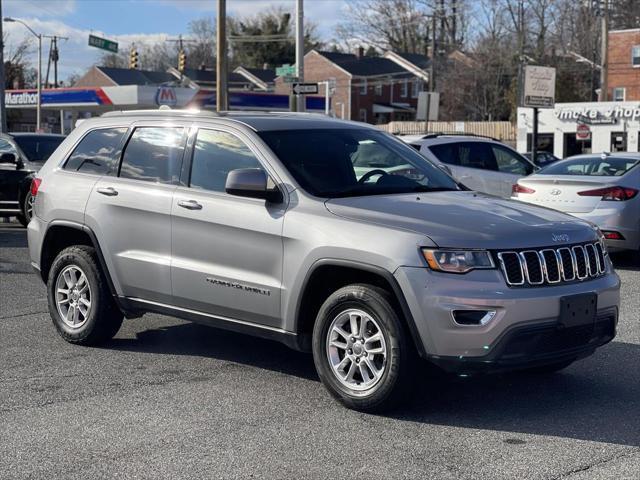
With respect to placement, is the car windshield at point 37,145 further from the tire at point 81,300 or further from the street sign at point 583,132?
the street sign at point 583,132

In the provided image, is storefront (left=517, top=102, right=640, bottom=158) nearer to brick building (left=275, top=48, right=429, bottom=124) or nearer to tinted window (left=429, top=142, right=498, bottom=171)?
brick building (left=275, top=48, right=429, bottom=124)

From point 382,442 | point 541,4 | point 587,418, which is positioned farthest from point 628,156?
point 541,4

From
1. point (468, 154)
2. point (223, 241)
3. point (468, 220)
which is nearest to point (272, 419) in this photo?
point (223, 241)

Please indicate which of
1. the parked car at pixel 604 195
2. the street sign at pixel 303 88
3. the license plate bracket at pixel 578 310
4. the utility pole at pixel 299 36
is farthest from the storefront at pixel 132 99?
the license plate bracket at pixel 578 310

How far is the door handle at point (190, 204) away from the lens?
648 cm

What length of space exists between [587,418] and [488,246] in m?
1.26

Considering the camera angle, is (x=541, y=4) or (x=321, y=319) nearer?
(x=321, y=319)

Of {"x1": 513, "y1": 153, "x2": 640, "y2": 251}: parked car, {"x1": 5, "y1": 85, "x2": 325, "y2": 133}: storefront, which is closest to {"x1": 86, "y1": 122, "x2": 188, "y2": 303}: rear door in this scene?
{"x1": 513, "y1": 153, "x2": 640, "y2": 251}: parked car

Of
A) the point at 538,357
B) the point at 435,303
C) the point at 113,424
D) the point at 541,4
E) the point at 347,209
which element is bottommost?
the point at 113,424

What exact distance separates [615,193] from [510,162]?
148 inches

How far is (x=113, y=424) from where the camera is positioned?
17.9ft

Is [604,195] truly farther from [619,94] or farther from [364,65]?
[364,65]

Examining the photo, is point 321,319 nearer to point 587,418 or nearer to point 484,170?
point 587,418

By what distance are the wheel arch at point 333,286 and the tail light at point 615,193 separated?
22.8 feet
